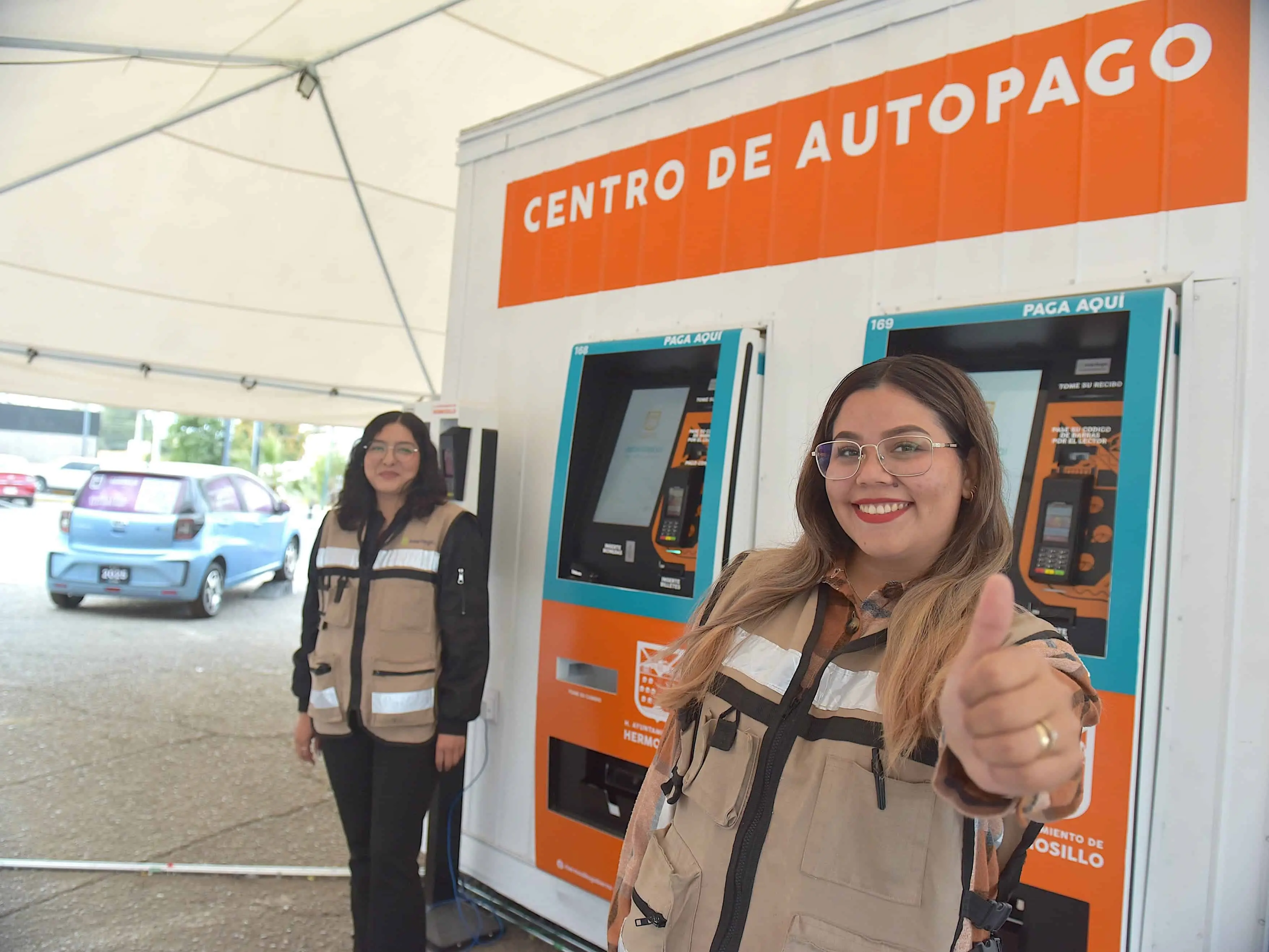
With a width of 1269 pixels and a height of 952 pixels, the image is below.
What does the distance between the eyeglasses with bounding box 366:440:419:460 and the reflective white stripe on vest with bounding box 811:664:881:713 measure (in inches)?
70.6

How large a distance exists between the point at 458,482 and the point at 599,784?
120 cm

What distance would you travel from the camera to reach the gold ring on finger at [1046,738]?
775 mm

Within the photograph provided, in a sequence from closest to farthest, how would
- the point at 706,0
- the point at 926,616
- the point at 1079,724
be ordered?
the point at 1079,724
the point at 926,616
the point at 706,0

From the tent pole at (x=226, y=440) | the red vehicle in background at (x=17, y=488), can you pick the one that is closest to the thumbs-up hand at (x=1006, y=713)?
the tent pole at (x=226, y=440)

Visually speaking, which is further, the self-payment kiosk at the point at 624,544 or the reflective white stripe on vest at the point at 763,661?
the self-payment kiosk at the point at 624,544

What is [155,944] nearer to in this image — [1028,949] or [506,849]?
[506,849]

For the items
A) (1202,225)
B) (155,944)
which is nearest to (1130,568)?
(1202,225)

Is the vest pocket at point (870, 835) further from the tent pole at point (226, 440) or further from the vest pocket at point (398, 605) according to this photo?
the tent pole at point (226, 440)

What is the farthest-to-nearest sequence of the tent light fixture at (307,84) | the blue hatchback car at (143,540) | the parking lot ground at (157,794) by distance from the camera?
the blue hatchback car at (143,540) → the tent light fixture at (307,84) → the parking lot ground at (157,794)

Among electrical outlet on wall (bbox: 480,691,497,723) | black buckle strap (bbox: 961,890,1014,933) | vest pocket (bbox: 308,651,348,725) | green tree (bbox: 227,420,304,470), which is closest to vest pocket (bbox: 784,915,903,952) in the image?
black buckle strap (bbox: 961,890,1014,933)

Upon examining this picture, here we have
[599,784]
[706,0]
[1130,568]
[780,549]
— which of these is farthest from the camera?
[706,0]

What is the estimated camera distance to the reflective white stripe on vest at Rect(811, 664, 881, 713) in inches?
42.4

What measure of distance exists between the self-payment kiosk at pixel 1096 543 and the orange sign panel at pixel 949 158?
30cm

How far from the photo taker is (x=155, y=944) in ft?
8.99
